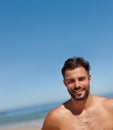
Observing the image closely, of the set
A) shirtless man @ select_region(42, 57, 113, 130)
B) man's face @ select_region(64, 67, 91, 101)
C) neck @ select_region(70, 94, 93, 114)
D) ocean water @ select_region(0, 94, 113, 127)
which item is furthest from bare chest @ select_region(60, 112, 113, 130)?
ocean water @ select_region(0, 94, 113, 127)

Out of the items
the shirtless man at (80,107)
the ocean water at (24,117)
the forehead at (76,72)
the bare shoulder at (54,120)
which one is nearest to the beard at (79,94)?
the shirtless man at (80,107)

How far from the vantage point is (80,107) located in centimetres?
512

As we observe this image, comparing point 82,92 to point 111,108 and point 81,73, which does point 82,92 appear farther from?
point 111,108

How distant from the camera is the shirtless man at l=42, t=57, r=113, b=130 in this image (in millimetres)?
4789

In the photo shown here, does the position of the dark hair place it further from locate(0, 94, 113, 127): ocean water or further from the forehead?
locate(0, 94, 113, 127): ocean water

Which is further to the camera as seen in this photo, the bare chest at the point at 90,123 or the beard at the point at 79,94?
the bare chest at the point at 90,123

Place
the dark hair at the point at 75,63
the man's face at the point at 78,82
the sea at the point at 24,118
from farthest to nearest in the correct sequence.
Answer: the sea at the point at 24,118 < the dark hair at the point at 75,63 < the man's face at the point at 78,82

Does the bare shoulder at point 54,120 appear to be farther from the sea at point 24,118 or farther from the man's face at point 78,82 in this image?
the sea at point 24,118

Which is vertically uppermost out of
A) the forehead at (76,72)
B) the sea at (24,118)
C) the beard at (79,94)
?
the sea at (24,118)

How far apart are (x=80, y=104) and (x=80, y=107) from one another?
2.8 inches

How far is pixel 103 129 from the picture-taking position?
5117mm

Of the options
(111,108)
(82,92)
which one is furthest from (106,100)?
(82,92)

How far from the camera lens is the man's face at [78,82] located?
15.5ft

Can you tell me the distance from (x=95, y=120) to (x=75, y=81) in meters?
0.65
